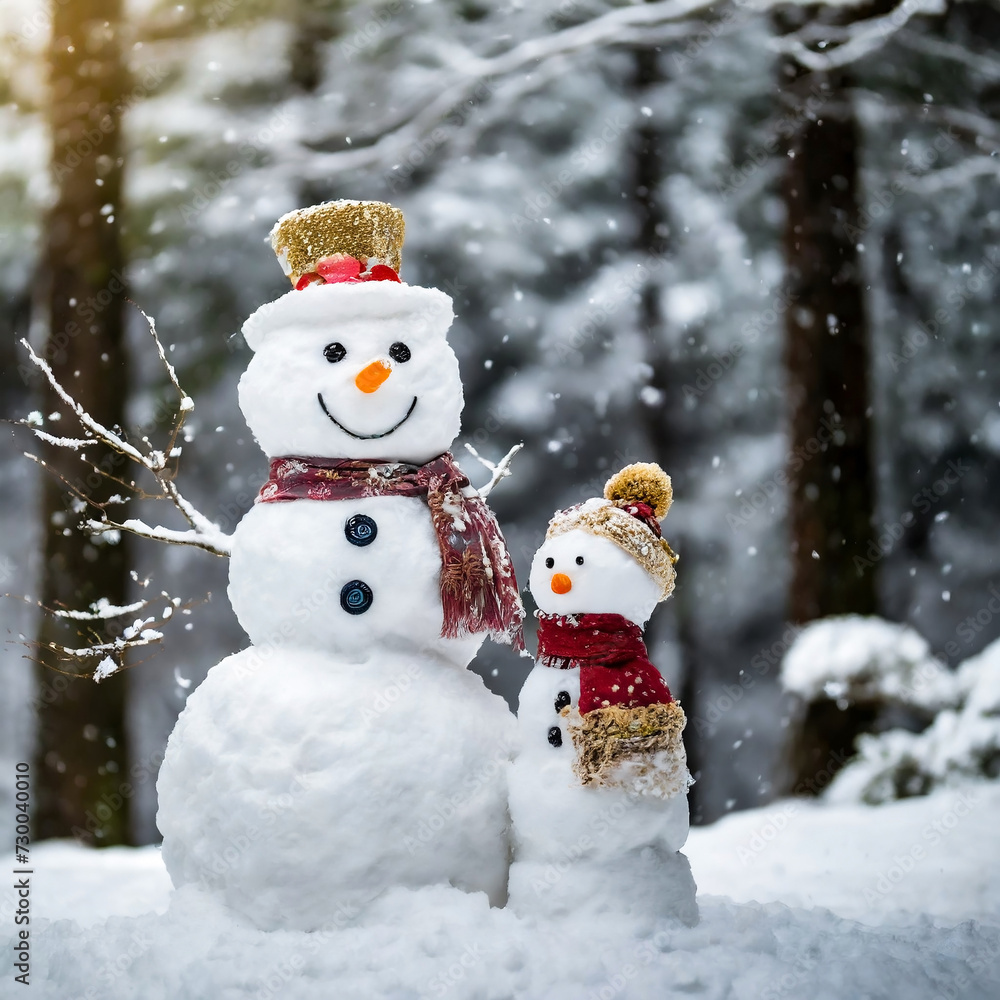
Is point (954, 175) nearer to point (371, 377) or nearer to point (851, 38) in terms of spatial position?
point (851, 38)

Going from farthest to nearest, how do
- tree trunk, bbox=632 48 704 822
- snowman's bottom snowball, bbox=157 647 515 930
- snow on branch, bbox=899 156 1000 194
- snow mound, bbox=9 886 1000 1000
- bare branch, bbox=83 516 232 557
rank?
tree trunk, bbox=632 48 704 822
snow on branch, bbox=899 156 1000 194
bare branch, bbox=83 516 232 557
snowman's bottom snowball, bbox=157 647 515 930
snow mound, bbox=9 886 1000 1000

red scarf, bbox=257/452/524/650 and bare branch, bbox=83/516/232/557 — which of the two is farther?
bare branch, bbox=83/516/232/557

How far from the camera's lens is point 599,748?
2613 mm

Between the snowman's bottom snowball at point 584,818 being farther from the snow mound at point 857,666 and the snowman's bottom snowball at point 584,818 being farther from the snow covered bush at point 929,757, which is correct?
the snow covered bush at point 929,757

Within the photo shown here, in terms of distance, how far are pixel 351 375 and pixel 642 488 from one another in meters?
0.93

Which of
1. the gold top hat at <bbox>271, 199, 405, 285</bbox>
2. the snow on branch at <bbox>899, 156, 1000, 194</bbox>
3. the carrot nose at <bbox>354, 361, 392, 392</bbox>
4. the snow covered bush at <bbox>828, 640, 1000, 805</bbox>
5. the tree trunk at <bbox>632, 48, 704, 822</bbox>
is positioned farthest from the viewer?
the tree trunk at <bbox>632, 48, 704, 822</bbox>

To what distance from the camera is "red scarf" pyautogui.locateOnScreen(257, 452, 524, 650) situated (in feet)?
9.20

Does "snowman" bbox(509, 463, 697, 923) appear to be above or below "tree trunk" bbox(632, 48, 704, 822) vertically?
below

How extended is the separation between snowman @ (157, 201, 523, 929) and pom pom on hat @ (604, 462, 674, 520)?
407mm

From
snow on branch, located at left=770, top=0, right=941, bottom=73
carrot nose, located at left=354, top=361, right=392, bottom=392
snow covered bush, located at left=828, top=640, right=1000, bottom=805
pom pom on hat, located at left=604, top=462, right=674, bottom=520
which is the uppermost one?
snow on branch, located at left=770, top=0, right=941, bottom=73

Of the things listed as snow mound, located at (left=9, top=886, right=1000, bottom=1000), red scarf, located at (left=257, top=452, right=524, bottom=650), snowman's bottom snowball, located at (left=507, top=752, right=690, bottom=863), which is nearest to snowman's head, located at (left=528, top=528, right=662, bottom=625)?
red scarf, located at (left=257, top=452, right=524, bottom=650)

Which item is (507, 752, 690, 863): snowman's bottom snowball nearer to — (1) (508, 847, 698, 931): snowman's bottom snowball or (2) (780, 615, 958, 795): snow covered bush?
(1) (508, 847, 698, 931): snowman's bottom snowball

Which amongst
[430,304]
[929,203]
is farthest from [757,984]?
[929,203]

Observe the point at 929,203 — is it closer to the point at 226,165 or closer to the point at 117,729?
the point at 226,165
